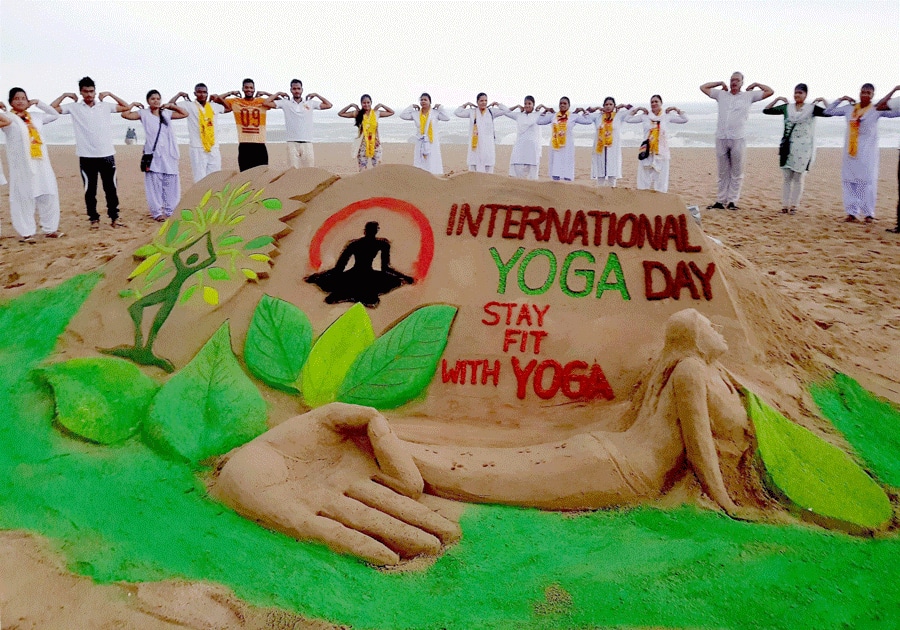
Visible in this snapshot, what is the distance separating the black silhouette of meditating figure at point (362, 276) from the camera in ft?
12.6

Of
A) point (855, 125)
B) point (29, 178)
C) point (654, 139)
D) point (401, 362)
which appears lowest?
point (401, 362)

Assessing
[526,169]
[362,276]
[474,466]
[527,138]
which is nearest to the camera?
[474,466]

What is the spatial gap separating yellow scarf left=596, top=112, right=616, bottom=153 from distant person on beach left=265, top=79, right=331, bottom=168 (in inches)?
163

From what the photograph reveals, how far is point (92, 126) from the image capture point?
8023mm

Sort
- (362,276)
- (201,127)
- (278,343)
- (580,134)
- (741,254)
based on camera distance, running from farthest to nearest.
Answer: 1. (580,134)
2. (201,127)
3. (741,254)
4. (362,276)
5. (278,343)

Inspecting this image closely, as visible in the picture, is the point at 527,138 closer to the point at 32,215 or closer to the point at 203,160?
the point at 203,160

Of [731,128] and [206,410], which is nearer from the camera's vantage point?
[206,410]

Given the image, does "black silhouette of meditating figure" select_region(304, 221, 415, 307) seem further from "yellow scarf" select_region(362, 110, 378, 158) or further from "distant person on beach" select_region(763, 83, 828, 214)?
"distant person on beach" select_region(763, 83, 828, 214)

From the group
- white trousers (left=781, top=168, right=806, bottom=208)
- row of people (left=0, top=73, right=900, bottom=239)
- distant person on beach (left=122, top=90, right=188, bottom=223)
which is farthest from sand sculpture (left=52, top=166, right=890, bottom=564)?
white trousers (left=781, top=168, right=806, bottom=208)

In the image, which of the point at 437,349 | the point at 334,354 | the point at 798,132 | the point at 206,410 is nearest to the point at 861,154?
the point at 798,132

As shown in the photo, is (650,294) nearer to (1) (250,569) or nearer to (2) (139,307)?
(1) (250,569)

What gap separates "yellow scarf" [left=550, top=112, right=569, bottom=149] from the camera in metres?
9.88

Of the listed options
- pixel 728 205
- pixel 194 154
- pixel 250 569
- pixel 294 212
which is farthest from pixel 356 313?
pixel 728 205

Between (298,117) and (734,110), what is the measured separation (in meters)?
6.14
